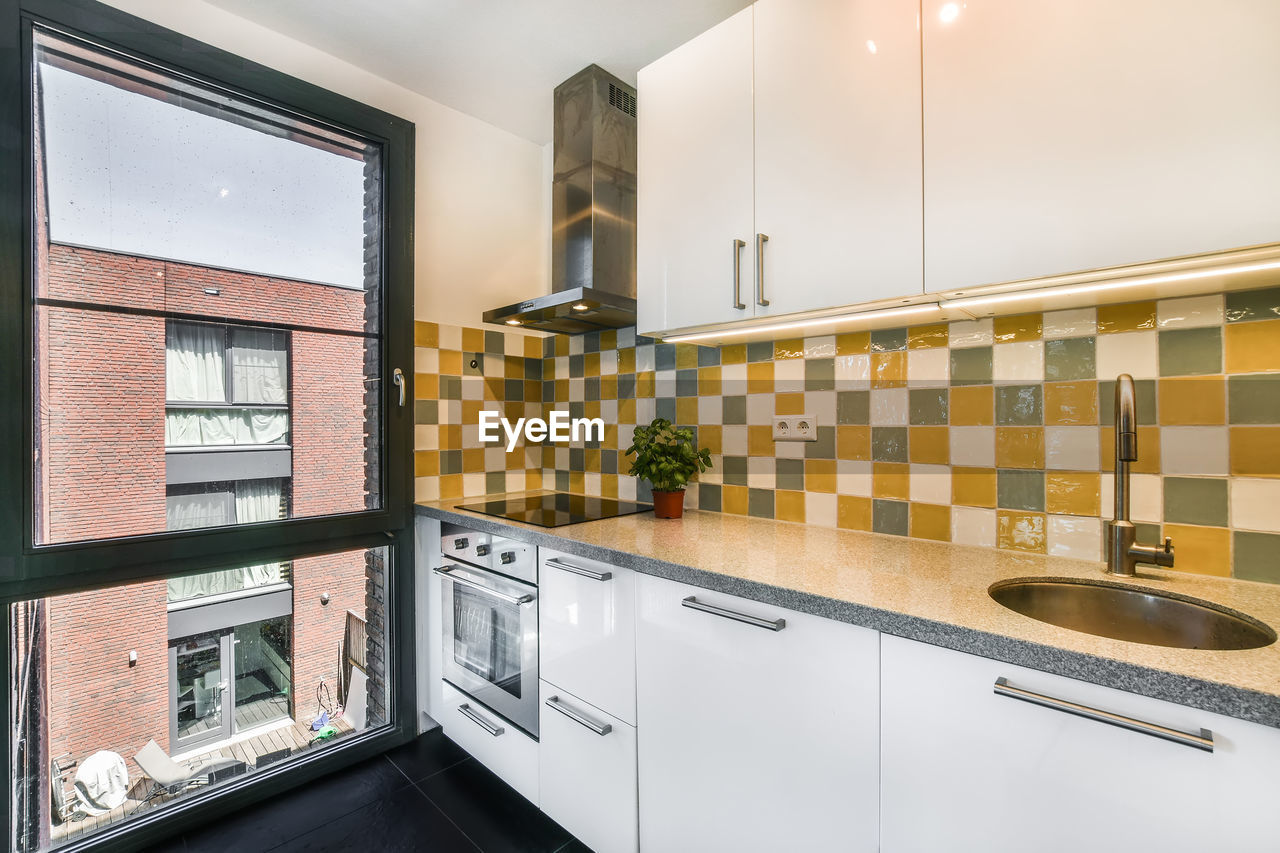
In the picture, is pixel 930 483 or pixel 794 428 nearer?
pixel 930 483

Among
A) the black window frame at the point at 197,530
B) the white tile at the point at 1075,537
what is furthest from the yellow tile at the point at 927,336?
the black window frame at the point at 197,530

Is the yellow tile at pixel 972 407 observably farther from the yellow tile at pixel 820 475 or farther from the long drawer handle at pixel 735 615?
the long drawer handle at pixel 735 615

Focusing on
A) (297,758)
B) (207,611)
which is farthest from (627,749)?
(207,611)

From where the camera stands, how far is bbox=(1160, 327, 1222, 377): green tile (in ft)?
3.75

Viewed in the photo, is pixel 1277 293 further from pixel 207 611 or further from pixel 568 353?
pixel 207 611

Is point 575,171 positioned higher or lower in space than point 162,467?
higher

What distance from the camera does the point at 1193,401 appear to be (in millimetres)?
1163

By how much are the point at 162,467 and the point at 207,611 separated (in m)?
0.49

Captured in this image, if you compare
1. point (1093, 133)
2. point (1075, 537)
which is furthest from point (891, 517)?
point (1093, 133)

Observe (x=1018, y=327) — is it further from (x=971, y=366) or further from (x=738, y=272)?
(x=738, y=272)

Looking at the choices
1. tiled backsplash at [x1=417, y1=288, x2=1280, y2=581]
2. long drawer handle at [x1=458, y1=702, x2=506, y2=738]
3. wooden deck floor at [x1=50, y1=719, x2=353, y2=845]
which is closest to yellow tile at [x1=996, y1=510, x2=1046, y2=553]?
tiled backsplash at [x1=417, y1=288, x2=1280, y2=581]

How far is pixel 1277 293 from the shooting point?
1089mm

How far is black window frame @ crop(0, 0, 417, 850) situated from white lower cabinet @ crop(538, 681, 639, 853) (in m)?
0.83

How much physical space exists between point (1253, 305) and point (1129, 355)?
209 mm
